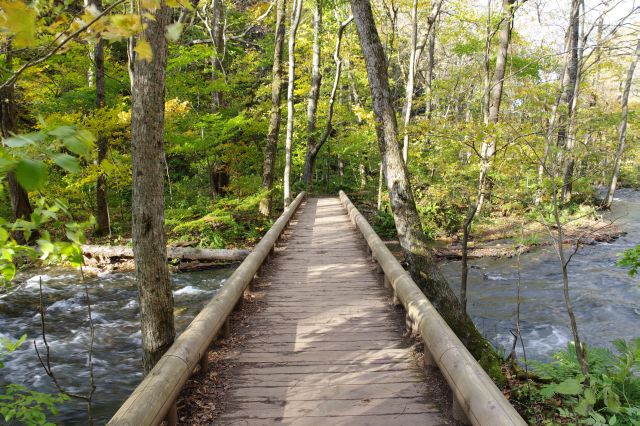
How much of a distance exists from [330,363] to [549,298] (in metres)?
7.42

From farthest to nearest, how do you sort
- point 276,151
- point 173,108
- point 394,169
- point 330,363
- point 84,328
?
point 276,151 → point 173,108 → point 84,328 → point 394,169 → point 330,363

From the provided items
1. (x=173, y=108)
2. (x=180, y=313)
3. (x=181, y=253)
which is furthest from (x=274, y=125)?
(x=180, y=313)

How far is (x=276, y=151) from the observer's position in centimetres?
1577

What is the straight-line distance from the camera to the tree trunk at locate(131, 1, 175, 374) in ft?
12.4

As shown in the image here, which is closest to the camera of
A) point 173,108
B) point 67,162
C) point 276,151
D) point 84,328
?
point 67,162

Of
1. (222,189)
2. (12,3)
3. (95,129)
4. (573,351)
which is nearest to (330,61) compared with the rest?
(222,189)

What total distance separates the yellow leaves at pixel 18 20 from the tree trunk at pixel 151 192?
8.36 feet

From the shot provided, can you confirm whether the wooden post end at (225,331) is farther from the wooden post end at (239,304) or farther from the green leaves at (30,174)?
the green leaves at (30,174)

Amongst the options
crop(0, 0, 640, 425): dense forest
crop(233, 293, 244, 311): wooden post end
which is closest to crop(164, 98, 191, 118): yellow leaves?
crop(0, 0, 640, 425): dense forest

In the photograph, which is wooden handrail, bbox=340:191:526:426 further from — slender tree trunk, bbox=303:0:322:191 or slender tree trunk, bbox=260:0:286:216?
slender tree trunk, bbox=303:0:322:191

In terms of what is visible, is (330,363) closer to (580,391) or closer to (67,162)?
(580,391)

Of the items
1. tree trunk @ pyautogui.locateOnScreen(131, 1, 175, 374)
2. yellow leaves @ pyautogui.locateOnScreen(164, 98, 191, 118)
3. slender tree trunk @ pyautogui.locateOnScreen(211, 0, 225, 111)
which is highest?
slender tree trunk @ pyautogui.locateOnScreen(211, 0, 225, 111)

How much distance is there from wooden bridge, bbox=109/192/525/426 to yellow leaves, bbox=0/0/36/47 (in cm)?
199

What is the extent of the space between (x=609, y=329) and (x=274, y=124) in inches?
423
